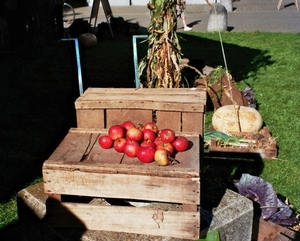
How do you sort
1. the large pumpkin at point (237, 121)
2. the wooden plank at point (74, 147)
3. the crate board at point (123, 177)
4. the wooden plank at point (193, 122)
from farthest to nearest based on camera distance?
1. the large pumpkin at point (237, 121)
2. the wooden plank at point (193, 122)
3. the wooden plank at point (74, 147)
4. the crate board at point (123, 177)

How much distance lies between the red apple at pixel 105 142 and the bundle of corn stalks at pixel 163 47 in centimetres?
285

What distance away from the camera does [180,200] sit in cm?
286

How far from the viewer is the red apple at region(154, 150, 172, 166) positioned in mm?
2848

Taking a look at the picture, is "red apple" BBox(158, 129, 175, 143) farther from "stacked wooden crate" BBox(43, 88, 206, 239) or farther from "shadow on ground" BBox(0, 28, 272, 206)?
"shadow on ground" BBox(0, 28, 272, 206)

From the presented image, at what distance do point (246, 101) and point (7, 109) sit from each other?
386 cm

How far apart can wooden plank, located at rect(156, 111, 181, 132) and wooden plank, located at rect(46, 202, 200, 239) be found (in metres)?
0.76

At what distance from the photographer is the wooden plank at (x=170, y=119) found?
3.49 m

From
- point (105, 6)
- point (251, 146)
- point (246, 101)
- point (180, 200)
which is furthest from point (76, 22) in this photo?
point (180, 200)

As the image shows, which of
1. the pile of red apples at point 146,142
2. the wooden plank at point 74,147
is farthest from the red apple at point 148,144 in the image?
the wooden plank at point 74,147

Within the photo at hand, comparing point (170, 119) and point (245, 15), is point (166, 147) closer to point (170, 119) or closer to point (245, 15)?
point (170, 119)

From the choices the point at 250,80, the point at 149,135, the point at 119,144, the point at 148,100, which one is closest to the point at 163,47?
the point at 148,100

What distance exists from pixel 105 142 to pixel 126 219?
503 mm

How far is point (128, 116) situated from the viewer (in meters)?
3.56

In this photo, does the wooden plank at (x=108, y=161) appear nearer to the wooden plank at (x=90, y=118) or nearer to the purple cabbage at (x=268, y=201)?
the wooden plank at (x=90, y=118)
